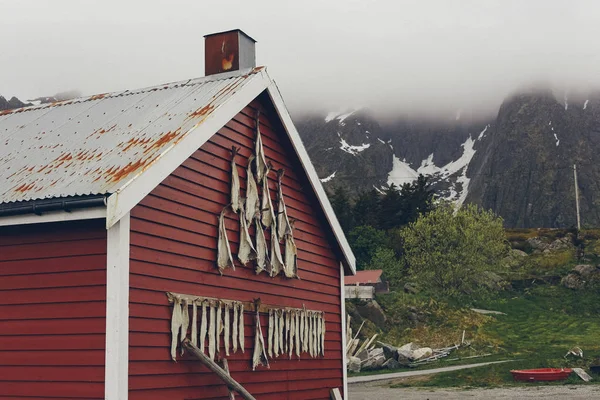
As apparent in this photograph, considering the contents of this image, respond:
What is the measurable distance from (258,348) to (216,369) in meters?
1.87

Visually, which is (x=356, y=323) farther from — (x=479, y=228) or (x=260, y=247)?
(x=260, y=247)

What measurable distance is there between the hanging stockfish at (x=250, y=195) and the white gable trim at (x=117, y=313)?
3.54 m

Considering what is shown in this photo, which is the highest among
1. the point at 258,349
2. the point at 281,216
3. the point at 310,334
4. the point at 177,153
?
the point at 177,153

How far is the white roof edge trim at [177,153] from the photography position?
9.87 m

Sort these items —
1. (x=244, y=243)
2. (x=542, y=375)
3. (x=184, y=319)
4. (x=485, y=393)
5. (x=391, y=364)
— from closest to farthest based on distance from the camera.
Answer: (x=184, y=319) → (x=244, y=243) → (x=485, y=393) → (x=542, y=375) → (x=391, y=364)

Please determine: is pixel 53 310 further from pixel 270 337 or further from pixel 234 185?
pixel 270 337

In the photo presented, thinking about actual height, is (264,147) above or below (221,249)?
above

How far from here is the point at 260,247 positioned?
14.0 meters

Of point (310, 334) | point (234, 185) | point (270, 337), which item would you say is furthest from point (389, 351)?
point (234, 185)

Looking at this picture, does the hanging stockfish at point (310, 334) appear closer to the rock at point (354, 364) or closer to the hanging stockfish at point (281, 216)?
the hanging stockfish at point (281, 216)

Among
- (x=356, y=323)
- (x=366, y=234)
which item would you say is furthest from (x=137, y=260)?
(x=366, y=234)

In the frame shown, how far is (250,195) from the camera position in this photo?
13812 millimetres

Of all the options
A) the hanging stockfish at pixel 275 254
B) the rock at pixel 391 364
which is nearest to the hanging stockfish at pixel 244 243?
the hanging stockfish at pixel 275 254

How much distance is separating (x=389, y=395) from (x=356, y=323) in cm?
1803
